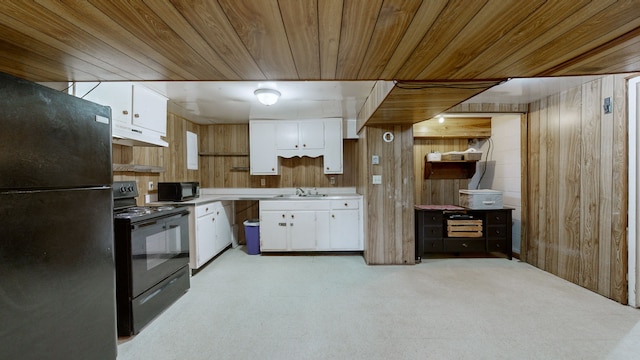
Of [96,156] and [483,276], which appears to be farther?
[483,276]

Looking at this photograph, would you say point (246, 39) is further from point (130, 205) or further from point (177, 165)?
point (177, 165)

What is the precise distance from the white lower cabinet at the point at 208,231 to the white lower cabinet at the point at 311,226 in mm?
622

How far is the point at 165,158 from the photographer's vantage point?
11.0ft

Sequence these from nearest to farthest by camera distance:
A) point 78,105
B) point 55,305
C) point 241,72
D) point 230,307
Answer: point 55,305
point 78,105
point 241,72
point 230,307

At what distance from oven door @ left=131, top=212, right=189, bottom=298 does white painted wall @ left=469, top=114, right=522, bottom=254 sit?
4.34m

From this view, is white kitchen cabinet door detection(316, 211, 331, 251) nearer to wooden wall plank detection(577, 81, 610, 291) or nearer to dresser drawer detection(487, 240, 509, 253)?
dresser drawer detection(487, 240, 509, 253)

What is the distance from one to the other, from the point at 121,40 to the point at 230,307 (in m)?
2.15

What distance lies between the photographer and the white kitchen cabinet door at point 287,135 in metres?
3.99

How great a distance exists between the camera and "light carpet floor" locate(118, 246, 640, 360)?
171 centimetres

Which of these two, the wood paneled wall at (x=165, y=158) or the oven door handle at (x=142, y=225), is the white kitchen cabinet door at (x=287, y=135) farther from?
the oven door handle at (x=142, y=225)

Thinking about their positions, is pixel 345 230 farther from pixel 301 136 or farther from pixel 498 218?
Result: pixel 498 218

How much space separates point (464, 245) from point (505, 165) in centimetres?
141

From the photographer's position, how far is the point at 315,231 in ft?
12.2

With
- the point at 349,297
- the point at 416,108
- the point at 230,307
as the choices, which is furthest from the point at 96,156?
the point at 416,108
